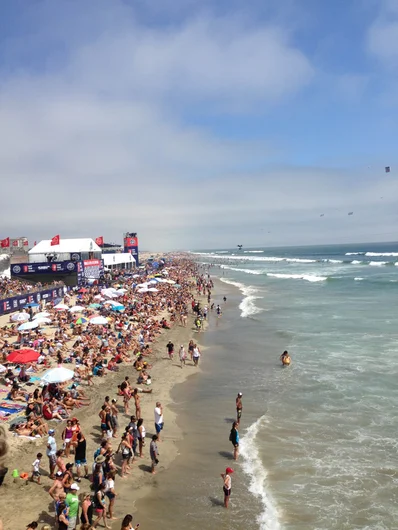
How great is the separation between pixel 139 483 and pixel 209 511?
6.46 ft

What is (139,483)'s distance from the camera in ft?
33.2

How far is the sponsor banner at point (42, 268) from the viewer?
4144 cm

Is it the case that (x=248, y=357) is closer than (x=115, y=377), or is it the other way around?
(x=115, y=377)

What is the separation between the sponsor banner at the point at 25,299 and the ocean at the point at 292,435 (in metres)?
13.4

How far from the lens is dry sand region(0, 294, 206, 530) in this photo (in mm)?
8641

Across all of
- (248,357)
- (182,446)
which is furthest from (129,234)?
(182,446)

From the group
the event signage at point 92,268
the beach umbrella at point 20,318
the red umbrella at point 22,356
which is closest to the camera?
the red umbrella at point 22,356

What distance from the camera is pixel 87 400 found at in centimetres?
1482

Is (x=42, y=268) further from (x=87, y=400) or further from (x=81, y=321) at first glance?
(x=87, y=400)

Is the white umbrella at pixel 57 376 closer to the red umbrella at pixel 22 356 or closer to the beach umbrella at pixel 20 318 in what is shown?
the red umbrella at pixel 22 356

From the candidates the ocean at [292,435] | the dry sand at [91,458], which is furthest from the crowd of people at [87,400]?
the ocean at [292,435]

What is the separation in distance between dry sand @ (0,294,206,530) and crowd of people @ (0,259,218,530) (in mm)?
137

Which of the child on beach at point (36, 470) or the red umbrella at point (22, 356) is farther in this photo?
the red umbrella at point (22, 356)

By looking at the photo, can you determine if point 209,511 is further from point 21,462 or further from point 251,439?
point 21,462
